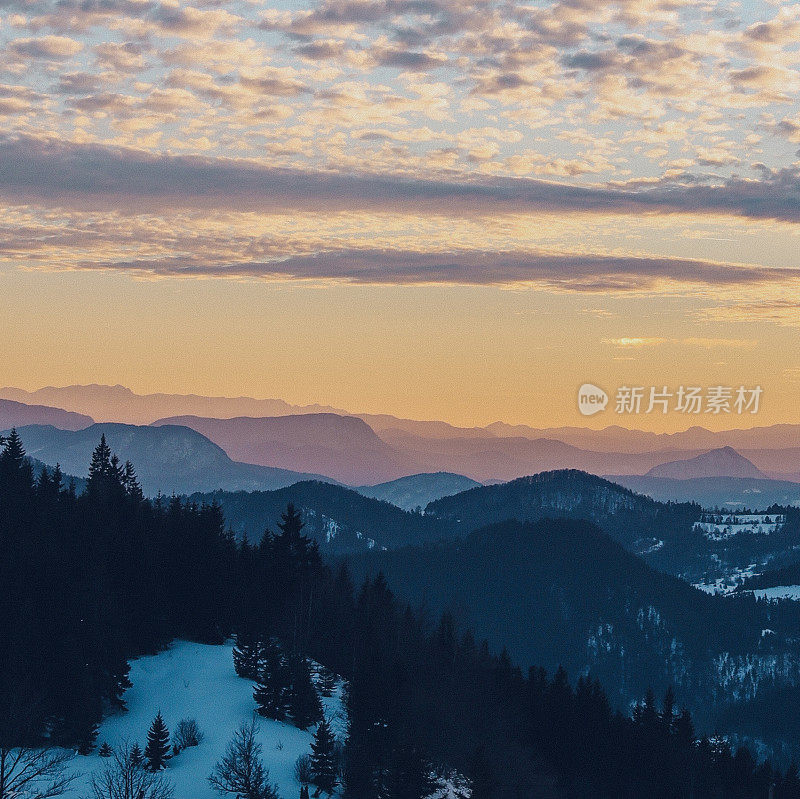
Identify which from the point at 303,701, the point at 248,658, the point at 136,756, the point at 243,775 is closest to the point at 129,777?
the point at 136,756

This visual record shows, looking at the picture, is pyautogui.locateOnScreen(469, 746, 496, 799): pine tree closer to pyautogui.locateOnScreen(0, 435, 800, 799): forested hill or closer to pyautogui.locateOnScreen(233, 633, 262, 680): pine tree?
pyautogui.locateOnScreen(0, 435, 800, 799): forested hill

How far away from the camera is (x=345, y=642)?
308 feet

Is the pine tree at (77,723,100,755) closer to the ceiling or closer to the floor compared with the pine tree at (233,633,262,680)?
closer to the floor

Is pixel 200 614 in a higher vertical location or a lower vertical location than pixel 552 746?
higher

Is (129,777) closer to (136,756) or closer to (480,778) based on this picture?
(136,756)

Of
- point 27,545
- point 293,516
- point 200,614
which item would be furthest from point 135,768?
point 293,516

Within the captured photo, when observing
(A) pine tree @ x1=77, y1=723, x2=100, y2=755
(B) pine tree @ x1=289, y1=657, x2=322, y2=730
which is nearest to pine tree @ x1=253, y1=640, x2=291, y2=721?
(B) pine tree @ x1=289, y1=657, x2=322, y2=730

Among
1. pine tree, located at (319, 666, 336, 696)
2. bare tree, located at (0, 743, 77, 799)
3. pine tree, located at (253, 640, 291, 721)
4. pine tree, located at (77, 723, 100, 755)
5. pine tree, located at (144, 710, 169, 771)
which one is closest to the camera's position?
bare tree, located at (0, 743, 77, 799)

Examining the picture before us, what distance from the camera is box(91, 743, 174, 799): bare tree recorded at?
5894 centimetres

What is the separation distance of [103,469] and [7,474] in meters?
22.4

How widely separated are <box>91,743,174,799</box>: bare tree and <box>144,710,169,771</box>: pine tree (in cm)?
52

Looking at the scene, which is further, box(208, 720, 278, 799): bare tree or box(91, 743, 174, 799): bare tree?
box(208, 720, 278, 799): bare tree

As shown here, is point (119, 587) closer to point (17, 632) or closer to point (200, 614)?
point (200, 614)

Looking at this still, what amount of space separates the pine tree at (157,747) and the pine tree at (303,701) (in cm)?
1118
